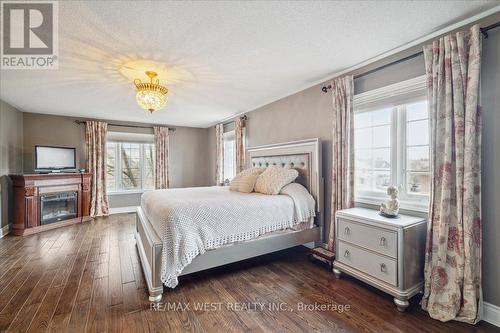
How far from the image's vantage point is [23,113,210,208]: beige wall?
470 centimetres

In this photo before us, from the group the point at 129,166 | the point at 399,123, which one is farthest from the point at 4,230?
the point at 399,123

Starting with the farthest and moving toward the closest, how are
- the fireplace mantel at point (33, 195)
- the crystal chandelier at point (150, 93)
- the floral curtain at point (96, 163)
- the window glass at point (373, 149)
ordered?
1. the floral curtain at point (96, 163)
2. the fireplace mantel at point (33, 195)
3. the crystal chandelier at point (150, 93)
4. the window glass at point (373, 149)

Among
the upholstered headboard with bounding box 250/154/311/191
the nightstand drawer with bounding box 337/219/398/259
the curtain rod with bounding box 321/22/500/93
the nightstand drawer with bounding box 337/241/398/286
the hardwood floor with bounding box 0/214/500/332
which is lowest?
the hardwood floor with bounding box 0/214/500/332

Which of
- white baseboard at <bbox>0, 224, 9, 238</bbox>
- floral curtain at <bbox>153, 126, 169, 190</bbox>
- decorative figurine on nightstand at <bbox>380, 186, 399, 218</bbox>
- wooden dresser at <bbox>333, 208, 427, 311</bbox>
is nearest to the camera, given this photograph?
wooden dresser at <bbox>333, 208, 427, 311</bbox>

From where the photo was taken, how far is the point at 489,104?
171cm

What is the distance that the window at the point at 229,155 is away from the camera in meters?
5.44

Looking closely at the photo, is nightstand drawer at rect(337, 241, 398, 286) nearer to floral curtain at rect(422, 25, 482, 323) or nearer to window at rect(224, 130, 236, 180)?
floral curtain at rect(422, 25, 482, 323)

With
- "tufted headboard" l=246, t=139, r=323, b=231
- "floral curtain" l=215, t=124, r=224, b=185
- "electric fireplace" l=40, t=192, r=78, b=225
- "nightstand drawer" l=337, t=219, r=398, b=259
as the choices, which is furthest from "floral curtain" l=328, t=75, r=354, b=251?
"electric fireplace" l=40, t=192, r=78, b=225

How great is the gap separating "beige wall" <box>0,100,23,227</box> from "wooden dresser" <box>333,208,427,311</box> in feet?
17.6

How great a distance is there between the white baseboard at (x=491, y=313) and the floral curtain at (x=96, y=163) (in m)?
6.30

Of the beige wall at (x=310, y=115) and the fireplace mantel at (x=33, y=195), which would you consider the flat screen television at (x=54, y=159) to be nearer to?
the fireplace mantel at (x=33, y=195)

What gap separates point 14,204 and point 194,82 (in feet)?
13.1

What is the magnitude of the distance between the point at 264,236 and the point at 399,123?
6.16ft

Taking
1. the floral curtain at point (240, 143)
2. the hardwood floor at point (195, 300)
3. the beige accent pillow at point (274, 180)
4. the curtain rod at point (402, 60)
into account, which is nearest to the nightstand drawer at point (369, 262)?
the hardwood floor at point (195, 300)
